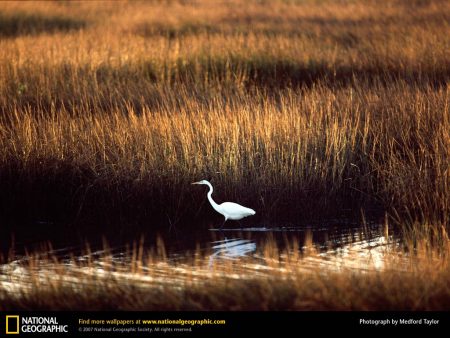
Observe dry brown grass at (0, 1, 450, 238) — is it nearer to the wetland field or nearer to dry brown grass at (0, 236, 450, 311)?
the wetland field

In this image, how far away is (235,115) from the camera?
30.1ft

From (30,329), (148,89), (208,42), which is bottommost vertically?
(30,329)

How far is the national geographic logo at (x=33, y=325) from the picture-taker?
5.27m

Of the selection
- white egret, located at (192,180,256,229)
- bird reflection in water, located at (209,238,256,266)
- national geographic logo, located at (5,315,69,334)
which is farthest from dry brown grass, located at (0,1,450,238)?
national geographic logo, located at (5,315,69,334)

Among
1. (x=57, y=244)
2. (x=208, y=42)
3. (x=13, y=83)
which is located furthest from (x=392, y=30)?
(x=57, y=244)

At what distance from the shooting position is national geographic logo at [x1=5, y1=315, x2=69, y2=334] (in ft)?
17.3

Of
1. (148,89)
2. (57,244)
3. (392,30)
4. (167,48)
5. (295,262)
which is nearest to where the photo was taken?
(295,262)

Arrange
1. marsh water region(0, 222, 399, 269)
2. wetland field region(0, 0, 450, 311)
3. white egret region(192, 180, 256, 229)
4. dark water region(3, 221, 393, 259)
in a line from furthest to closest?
white egret region(192, 180, 256, 229) → dark water region(3, 221, 393, 259) → marsh water region(0, 222, 399, 269) → wetland field region(0, 0, 450, 311)

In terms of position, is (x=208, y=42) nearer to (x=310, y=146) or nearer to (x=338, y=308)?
(x=310, y=146)

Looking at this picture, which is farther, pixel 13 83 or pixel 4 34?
pixel 4 34

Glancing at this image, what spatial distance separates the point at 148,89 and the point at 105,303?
6.68m

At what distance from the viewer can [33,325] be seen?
17.4 ft

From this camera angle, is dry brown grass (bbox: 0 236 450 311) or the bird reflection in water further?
the bird reflection in water

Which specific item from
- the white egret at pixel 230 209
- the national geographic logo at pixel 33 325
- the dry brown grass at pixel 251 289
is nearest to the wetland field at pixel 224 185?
the dry brown grass at pixel 251 289
